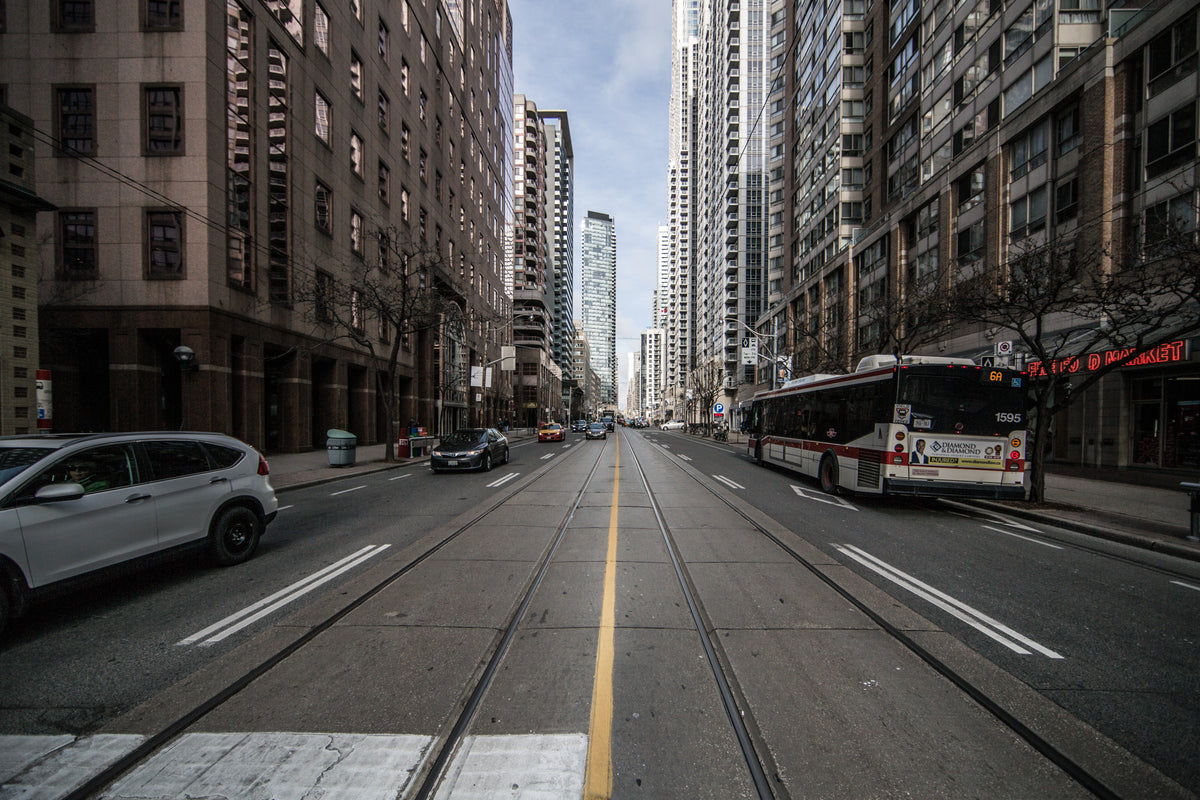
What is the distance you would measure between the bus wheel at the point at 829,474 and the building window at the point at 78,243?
24734 millimetres

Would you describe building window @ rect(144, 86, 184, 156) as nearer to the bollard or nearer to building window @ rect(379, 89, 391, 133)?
building window @ rect(379, 89, 391, 133)

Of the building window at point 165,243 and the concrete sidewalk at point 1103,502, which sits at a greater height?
the building window at point 165,243

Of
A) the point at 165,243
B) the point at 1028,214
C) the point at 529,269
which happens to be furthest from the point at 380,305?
the point at 529,269

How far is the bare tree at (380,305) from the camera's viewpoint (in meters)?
21.3

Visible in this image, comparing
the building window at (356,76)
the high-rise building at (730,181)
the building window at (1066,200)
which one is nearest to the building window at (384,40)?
the building window at (356,76)

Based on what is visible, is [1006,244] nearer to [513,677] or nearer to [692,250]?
[513,677]

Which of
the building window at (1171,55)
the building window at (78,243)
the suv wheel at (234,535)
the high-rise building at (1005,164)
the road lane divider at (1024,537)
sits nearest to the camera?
the suv wheel at (234,535)

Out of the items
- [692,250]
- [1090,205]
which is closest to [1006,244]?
[1090,205]

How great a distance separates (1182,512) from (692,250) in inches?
4717

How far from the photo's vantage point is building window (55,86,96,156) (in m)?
18.7

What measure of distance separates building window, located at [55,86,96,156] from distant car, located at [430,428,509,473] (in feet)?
53.7

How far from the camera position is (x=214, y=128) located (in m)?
19.1

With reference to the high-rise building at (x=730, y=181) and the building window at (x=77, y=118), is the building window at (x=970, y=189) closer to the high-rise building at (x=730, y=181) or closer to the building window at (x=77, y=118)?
the building window at (x=77, y=118)

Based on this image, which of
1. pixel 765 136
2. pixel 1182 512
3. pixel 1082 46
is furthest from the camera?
pixel 765 136
